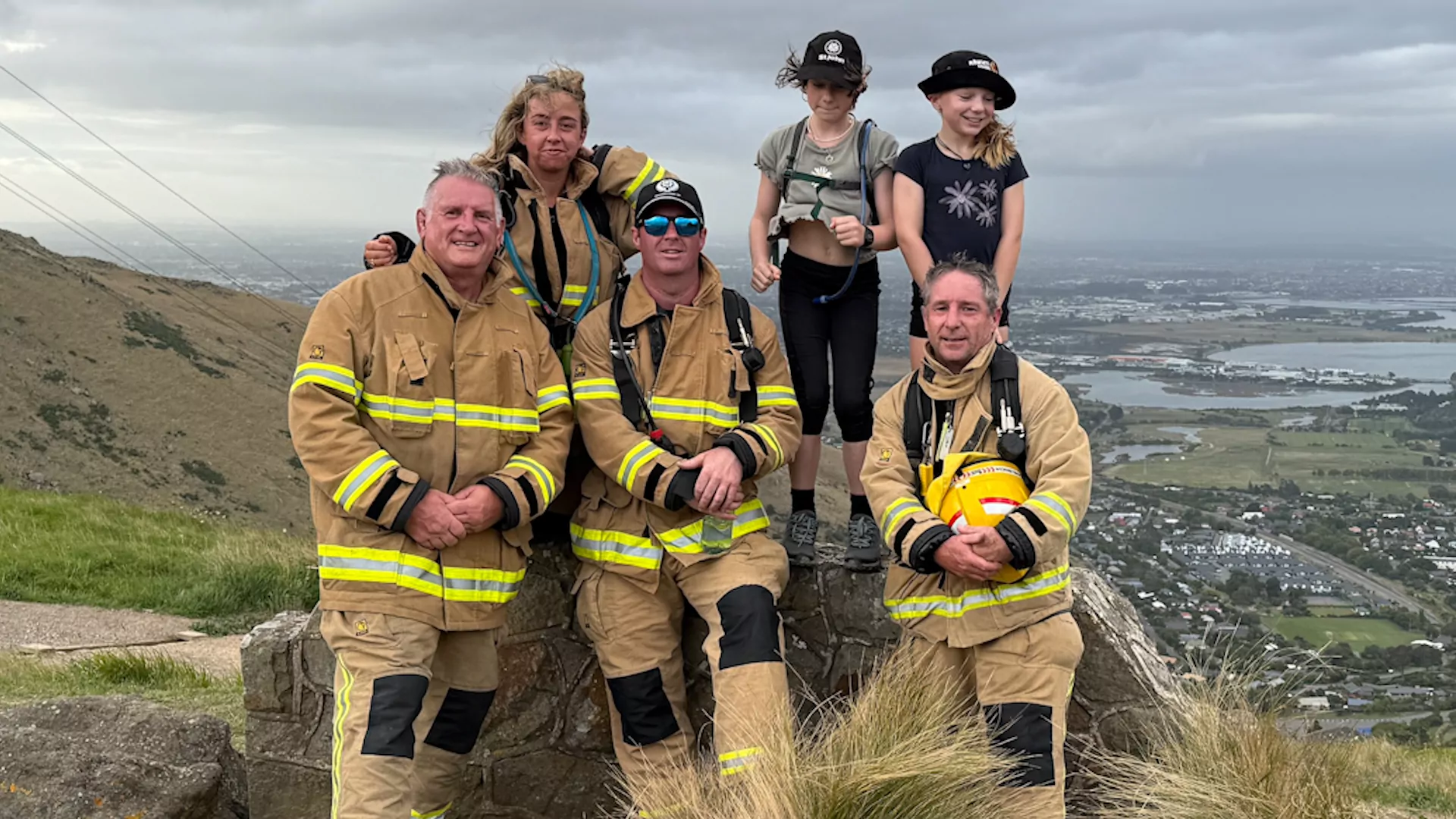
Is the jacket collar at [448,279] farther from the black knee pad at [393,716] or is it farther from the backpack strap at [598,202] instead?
the black knee pad at [393,716]

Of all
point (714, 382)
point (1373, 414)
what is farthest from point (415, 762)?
point (1373, 414)

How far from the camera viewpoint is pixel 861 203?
509 centimetres

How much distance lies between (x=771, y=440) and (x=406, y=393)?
Result: 4.83ft

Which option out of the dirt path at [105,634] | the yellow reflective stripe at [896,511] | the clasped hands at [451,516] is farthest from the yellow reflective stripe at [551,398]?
the dirt path at [105,634]

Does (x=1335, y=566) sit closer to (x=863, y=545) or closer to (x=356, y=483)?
(x=863, y=545)

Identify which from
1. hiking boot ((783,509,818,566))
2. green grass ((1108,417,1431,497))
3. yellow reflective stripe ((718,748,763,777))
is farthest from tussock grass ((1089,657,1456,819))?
green grass ((1108,417,1431,497))

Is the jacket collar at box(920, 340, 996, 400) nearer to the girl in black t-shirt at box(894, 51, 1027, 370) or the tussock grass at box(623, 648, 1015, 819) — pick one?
the girl in black t-shirt at box(894, 51, 1027, 370)

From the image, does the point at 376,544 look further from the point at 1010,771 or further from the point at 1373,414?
the point at 1373,414

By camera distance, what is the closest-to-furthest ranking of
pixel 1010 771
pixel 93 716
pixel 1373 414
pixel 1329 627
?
pixel 1010 771 → pixel 93 716 → pixel 1329 627 → pixel 1373 414

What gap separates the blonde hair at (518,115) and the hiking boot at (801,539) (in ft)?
6.96

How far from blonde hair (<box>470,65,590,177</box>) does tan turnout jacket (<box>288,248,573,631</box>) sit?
68cm

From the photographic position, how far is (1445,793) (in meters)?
6.10

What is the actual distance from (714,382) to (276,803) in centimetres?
306

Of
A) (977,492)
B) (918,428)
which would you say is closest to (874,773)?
(977,492)
